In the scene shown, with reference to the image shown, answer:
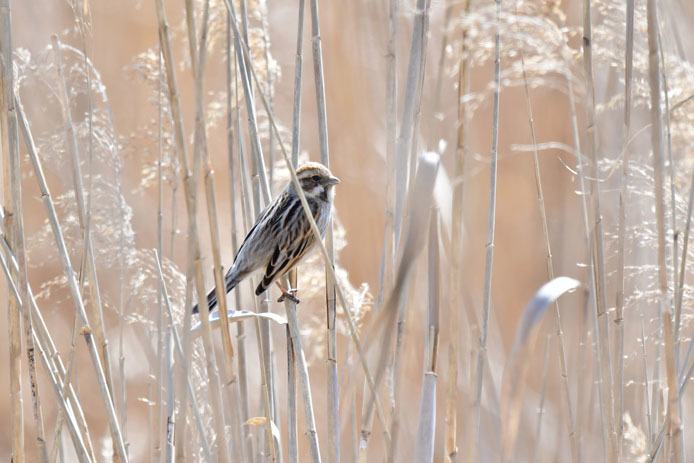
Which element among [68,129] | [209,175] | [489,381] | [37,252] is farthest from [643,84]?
[37,252]

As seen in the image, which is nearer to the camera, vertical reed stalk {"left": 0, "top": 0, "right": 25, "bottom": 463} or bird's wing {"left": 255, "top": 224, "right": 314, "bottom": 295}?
vertical reed stalk {"left": 0, "top": 0, "right": 25, "bottom": 463}

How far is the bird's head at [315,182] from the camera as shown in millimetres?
2887

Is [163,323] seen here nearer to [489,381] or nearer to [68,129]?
[68,129]

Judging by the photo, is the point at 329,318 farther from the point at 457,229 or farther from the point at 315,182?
the point at 315,182

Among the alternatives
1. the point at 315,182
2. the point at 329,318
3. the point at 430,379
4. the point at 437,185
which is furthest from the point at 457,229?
the point at 315,182

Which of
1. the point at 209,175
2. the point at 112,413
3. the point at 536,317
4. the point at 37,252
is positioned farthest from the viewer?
the point at 37,252

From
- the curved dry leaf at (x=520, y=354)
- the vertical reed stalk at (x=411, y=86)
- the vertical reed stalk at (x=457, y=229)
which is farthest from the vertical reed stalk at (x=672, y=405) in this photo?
the vertical reed stalk at (x=411, y=86)

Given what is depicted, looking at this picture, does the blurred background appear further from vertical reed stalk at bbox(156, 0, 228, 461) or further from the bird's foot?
vertical reed stalk at bbox(156, 0, 228, 461)

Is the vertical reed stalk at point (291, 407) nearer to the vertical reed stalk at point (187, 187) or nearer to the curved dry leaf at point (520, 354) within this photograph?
the vertical reed stalk at point (187, 187)

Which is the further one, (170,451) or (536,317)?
(170,451)

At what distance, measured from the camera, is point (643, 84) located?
2.40 metres

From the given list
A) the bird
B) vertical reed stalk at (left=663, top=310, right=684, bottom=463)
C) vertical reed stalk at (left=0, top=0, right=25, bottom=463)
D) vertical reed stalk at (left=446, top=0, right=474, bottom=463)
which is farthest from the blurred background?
vertical reed stalk at (left=663, top=310, right=684, bottom=463)

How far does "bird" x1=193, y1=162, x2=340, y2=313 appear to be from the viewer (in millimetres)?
2760

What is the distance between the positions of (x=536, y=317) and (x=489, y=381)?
0.55 m
